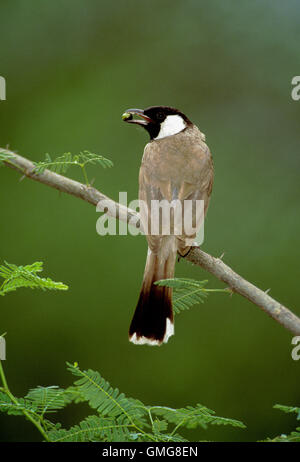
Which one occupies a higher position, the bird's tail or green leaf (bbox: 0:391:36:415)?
the bird's tail

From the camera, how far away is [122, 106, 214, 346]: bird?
119 inches

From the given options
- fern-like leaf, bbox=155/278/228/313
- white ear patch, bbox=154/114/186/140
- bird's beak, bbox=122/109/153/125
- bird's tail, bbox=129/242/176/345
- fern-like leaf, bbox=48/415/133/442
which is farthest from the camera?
white ear patch, bbox=154/114/186/140

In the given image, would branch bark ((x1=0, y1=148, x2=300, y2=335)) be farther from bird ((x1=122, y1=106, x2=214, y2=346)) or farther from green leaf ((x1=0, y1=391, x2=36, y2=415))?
green leaf ((x1=0, y1=391, x2=36, y2=415))

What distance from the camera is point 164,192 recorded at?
3.38 metres

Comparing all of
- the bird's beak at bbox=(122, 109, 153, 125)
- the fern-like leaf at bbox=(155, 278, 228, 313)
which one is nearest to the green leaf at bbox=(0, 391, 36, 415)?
the fern-like leaf at bbox=(155, 278, 228, 313)

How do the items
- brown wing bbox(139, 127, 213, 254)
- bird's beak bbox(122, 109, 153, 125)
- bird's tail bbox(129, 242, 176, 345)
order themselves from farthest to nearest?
1. bird's beak bbox(122, 109, 153, 125)
2. brown wing bbox(139, 127, 213, 254)
3. bird's tail bbox(129, 242, 176, 345)

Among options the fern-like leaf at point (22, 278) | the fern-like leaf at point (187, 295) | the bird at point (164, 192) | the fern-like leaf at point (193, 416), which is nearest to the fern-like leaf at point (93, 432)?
the fern-like leaf at point (193, 416)

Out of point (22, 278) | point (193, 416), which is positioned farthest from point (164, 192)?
point (193, 416)

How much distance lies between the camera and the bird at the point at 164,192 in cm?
301

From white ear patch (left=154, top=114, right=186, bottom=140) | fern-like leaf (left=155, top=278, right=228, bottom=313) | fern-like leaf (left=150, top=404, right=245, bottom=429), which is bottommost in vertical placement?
fern-like leaf (left=150, top=404, right=245, bottom=429)

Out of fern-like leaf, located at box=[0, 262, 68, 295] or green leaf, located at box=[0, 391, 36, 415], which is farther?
fern-like leaf, located at box=[0, 262, 68, 295]
